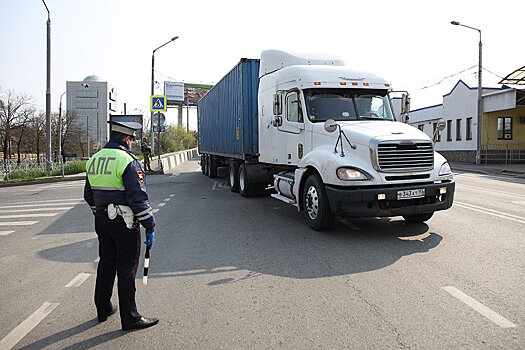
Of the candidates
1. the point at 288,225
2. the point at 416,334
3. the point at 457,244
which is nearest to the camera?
the point at 416,334

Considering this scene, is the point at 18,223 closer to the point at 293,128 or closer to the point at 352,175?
the point at 293,128

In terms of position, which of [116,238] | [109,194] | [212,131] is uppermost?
[212,131]

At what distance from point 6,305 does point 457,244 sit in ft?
19.3

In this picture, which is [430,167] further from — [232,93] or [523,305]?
[232,93]

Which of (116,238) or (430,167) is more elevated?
(430,167)

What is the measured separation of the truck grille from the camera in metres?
6.75

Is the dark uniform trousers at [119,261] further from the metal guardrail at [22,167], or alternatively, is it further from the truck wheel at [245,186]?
the metal guardrail at [22,167]

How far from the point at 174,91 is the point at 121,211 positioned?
75970mm

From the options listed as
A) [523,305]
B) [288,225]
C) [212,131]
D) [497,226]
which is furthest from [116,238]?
[212,131]

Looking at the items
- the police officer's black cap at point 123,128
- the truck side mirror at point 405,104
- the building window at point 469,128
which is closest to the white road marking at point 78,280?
the police officer's black cap at point 123,128

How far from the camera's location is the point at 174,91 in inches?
3022

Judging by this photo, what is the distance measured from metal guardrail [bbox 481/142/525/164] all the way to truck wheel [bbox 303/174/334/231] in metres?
25.8

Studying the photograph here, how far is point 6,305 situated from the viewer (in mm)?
4430

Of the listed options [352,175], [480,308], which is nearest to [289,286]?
[480,308]
